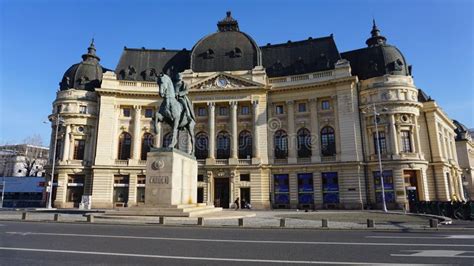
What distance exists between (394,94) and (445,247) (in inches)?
1452

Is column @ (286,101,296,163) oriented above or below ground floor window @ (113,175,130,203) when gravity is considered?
above

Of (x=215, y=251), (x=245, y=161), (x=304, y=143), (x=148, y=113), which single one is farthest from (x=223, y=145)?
(x=215, y=251)

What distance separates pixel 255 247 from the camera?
10.0 m

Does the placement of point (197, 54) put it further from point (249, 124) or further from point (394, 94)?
point (394, 94)

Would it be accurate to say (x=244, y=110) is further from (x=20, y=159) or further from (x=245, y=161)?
(x=20, y=159)

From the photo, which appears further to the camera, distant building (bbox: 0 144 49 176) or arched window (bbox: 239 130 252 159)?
distant building (bbox: 0 144 49 176)

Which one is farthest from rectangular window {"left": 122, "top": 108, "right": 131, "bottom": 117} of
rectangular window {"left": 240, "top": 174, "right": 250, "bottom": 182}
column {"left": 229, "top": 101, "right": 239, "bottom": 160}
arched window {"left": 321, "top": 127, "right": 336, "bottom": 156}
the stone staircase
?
the stone staircase

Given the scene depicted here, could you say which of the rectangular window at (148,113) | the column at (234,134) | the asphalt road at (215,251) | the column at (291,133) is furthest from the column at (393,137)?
the rectangular window at (148,113)

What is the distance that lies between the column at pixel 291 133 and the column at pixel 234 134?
7808 mm

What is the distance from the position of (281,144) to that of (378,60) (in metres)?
18.6

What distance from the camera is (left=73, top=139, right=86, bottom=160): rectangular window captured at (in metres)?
48.7

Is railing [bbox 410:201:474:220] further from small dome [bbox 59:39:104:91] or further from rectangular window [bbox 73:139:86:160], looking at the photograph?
small dome [bbox 59:39:104:91]

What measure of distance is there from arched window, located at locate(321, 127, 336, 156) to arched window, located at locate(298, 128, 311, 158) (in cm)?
197

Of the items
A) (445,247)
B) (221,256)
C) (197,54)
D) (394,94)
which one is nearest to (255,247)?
(221,256)
